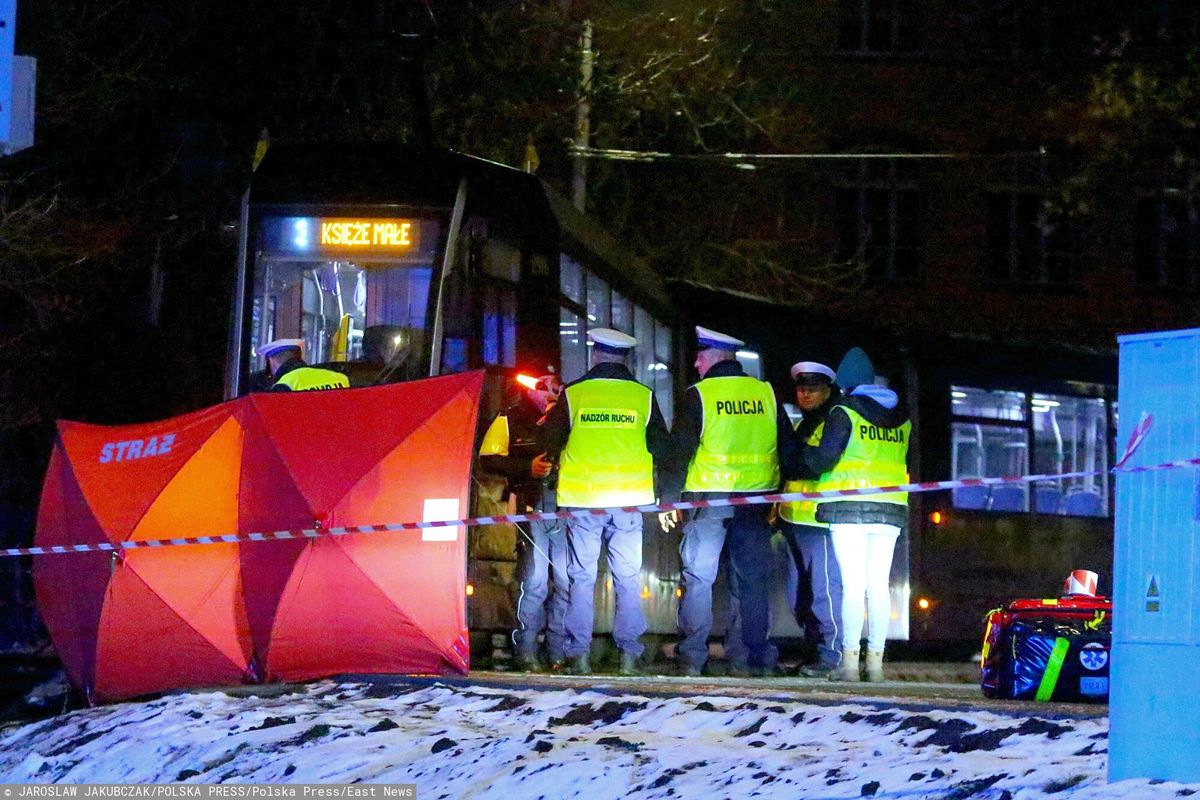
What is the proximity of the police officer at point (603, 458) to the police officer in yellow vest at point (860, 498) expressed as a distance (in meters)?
0.97

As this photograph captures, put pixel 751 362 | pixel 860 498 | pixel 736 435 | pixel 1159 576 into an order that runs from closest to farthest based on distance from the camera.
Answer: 1. pixel 1159 576
2. pixel 860 498
3. pixel 736 435
4. pixel 751 362

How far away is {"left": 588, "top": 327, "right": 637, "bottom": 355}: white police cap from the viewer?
457 inches

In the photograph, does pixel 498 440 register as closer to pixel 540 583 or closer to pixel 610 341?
pixel 540 583

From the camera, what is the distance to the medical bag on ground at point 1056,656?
9.56m

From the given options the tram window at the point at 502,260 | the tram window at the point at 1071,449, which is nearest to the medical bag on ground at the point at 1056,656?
the tram window at the point at 502,260

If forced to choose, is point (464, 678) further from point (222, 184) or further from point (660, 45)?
point (660, 45)

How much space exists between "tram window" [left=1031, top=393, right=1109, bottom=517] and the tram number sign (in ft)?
23.3

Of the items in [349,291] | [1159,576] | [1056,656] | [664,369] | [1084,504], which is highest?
[349,291]

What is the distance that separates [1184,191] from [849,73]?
20.9ft

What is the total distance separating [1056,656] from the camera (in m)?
9.60

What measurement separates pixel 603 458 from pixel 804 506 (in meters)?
1.25

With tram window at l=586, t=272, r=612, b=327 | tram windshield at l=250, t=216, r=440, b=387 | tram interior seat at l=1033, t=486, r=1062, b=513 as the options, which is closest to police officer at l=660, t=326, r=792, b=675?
tram windshield at l=250, t=216, r=440, b=387

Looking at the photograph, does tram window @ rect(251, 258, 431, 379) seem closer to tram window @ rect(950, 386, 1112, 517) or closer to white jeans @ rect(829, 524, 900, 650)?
white jeans @ rect(829, 524, 900, 650)

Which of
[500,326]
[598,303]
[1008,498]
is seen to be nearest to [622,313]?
[598,303]
